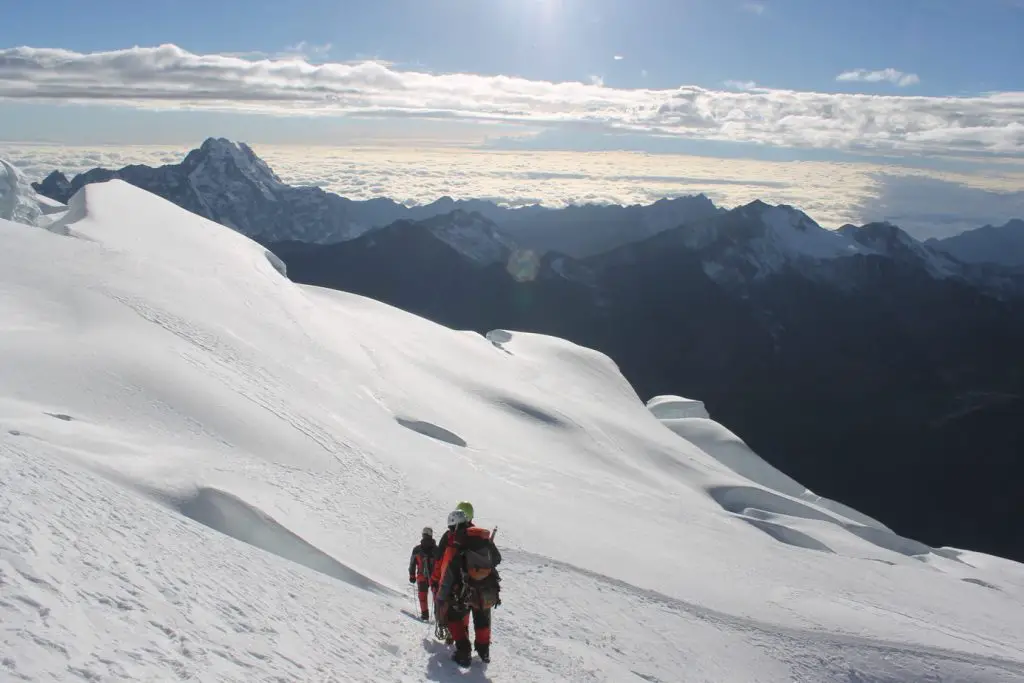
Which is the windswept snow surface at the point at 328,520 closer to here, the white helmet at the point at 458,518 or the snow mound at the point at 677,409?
the white helmet at the point at 458,518

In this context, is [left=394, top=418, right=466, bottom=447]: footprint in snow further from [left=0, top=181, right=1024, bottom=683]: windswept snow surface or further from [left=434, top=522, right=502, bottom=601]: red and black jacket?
[left=434, top=522, right=502, bottom=601]: red and black jacket

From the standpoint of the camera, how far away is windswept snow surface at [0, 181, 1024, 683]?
31.2 feet

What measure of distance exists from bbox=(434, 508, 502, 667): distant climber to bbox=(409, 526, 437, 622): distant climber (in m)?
1.51

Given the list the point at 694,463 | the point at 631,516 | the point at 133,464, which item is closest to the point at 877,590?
the point at 631,516

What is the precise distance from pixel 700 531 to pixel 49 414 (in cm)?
2320

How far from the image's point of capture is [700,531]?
30.7 m

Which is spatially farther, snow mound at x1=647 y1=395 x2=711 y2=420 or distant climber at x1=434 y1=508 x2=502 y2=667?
snow mound at x1=647 y1=395 x2=711 y2=420

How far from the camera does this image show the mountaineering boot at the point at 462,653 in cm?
1105

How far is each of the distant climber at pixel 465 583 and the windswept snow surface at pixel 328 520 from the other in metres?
0.50

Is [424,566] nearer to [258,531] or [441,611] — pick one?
[441,611]

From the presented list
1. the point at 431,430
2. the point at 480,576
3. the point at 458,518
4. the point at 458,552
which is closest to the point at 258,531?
the point at 458,552

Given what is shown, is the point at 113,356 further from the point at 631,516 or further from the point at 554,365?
the point at 554,365

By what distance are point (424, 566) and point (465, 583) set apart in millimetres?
1847

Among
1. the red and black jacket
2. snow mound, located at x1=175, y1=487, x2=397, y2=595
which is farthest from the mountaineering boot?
snow mound, located at x1=175, y1=487, x2=397, y2=595
